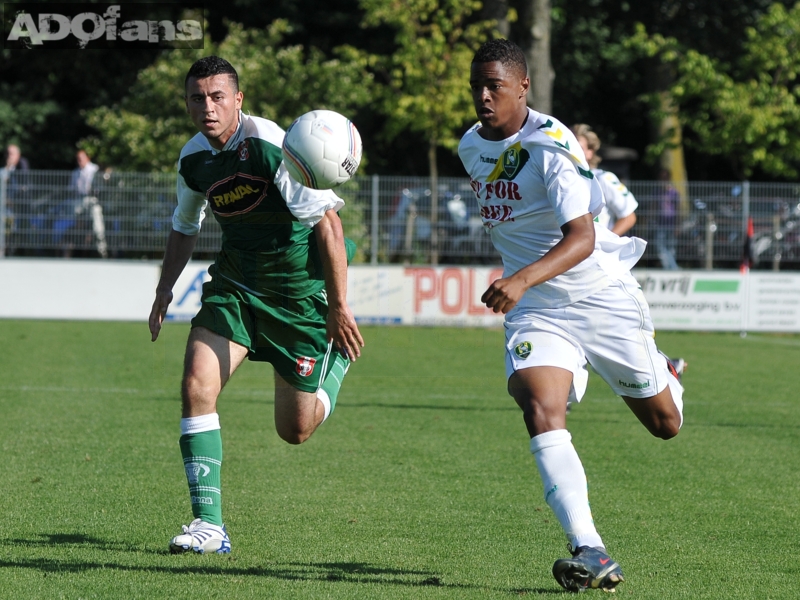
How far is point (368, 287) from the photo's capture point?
18219 millimetres

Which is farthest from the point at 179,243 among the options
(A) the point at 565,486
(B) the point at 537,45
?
(B) the point at 537,45

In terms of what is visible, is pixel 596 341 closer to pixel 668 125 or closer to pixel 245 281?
pixel 245 281

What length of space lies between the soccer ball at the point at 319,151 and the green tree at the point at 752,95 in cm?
2110

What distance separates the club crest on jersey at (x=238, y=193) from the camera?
5.25 m

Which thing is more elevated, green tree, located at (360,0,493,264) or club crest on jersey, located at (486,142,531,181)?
green tree, located at (360,0,493,264)

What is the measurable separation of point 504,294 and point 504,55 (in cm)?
110

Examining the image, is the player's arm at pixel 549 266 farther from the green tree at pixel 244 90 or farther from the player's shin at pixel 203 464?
the green tree at pixel 244 90

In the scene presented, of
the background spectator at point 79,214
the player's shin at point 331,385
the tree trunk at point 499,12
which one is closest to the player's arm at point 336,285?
the player's shin at point 331,385

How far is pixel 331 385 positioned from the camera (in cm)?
587

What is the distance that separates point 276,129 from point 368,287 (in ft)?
42.0

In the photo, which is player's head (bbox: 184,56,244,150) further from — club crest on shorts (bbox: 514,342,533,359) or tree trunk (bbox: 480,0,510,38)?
tree trunk (bbox: 480,0,510,38)

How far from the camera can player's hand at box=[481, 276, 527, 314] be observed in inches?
166

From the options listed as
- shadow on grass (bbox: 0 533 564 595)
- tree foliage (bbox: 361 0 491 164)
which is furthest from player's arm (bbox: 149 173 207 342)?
tree foliage (bbox: 361 0 491 164)

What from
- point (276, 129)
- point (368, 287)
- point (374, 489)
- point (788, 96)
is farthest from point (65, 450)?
point (788, 96)
